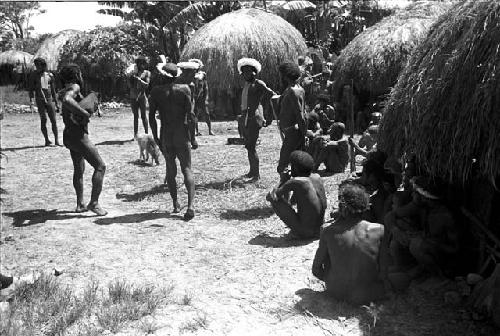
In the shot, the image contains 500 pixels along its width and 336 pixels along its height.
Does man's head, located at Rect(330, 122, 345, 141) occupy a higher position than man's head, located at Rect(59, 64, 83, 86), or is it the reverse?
man's head, located at Rect(59, 64, 83, 86)

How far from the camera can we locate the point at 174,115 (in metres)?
6.77

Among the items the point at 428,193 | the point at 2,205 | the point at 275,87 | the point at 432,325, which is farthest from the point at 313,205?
the point at 275,87

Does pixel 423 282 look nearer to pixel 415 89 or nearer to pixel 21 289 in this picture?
pixel 415 89

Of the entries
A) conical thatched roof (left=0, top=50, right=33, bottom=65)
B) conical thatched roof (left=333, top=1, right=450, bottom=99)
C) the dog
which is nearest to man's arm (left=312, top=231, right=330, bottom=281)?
the dog

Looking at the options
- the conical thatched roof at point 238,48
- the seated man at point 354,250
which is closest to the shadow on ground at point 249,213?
the seated man at point 354,250

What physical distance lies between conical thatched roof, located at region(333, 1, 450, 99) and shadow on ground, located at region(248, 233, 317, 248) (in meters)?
8.64

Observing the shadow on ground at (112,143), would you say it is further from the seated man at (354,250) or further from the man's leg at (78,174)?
the seated man at (354,250)

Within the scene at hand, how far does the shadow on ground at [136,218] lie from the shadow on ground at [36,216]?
1.42ft

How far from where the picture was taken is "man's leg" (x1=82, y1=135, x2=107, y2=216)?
6.93 m

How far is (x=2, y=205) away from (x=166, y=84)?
3267 millimetres

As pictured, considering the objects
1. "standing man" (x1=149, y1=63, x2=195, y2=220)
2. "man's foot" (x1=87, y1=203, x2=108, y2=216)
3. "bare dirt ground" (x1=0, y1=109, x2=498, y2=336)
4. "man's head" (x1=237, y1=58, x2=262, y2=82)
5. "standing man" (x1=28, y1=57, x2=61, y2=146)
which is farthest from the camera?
"standing man" (x1=28, y1=57, x2=61, y2=146)

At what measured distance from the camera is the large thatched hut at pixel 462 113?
387 cm

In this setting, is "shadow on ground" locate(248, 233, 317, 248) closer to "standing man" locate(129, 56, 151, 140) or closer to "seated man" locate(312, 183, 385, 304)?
"seated man" locate(312, 183, 385, 304)

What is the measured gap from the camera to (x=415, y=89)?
4.75m
